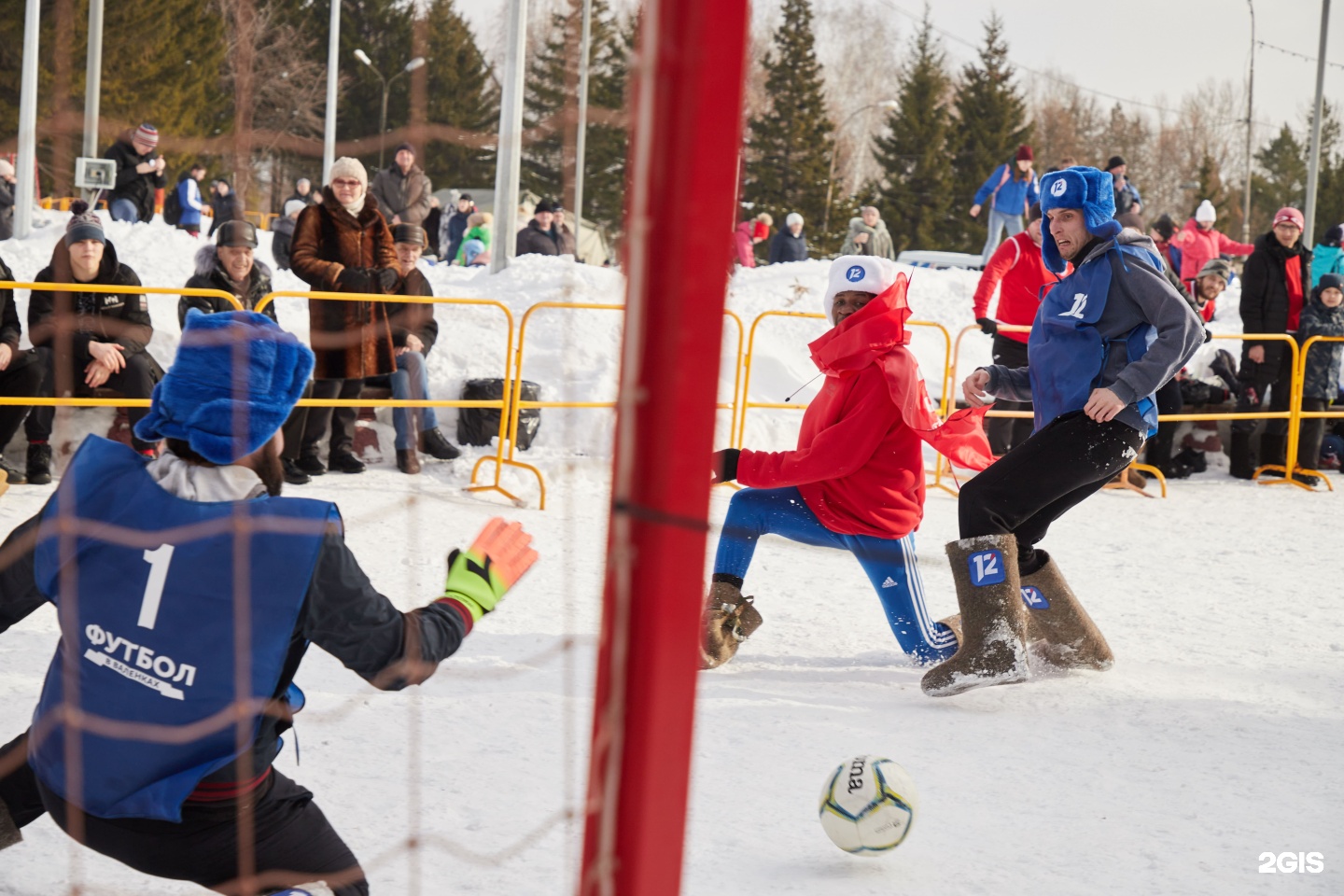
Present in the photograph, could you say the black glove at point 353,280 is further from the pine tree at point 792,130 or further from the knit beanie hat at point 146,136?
the pine tree at point 792,130

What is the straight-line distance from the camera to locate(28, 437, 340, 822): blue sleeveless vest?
2133 millimetres

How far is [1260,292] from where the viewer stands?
9.59 metres

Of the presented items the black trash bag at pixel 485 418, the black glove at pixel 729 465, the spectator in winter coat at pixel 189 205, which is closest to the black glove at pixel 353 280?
the black trash bag at pixel 485 418

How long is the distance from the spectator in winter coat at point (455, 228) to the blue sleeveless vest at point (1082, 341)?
1235cm

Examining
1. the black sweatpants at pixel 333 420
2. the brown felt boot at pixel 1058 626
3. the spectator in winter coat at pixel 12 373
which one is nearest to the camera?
the brown felt boot at pixel 1058 626

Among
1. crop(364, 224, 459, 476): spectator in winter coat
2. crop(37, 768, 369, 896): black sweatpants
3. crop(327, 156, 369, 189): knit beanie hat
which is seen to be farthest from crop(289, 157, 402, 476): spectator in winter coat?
crop(37, 768, 369, 896): black sweatpants

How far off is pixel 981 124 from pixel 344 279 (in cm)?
3160

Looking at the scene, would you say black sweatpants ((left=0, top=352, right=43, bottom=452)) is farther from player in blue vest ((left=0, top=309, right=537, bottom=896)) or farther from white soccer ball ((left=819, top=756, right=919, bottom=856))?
white soccer ball ((left=819, top=756, right=919, bottom=856))

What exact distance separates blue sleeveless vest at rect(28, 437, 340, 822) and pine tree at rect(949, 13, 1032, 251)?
34846mm

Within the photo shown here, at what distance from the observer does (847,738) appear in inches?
154

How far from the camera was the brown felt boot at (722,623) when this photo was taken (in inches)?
177

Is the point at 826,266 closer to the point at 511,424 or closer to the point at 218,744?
the point at 511,424

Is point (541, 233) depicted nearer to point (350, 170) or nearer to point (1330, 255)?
point (350, 170)

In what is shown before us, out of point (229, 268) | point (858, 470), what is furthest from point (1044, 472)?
point (229, 268)
